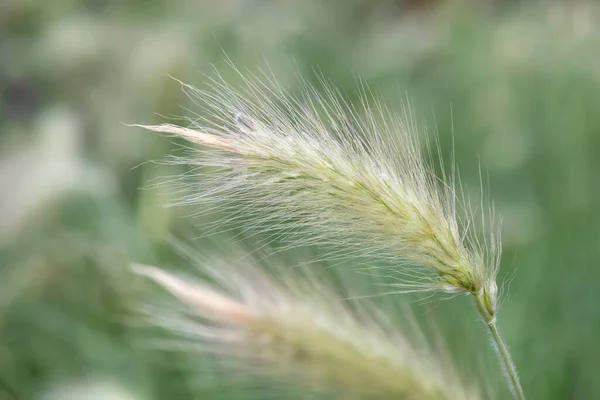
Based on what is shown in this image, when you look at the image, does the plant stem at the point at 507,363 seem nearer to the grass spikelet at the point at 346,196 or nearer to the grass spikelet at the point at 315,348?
the grass spikelet at the point at 346,196

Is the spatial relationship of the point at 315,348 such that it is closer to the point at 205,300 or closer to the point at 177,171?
the point at 205,300

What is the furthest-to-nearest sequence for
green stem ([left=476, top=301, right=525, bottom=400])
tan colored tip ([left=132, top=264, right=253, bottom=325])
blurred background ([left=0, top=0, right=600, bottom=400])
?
blurred background ([left=0, top=0, right=600, bottom=400]) → tan colored tip ([left=132, top=264, right=253, bottom=325]) → green stem ([left=476, top=301, right=525, bottom=400])

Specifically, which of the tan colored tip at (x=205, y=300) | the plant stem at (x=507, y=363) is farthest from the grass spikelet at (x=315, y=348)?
the plant stem at (x=507, y=363)

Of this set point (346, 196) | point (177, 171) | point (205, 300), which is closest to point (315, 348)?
point (205, 300)

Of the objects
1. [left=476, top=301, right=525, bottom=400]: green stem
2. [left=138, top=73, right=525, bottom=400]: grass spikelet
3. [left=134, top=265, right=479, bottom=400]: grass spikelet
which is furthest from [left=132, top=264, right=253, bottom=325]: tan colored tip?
[left=476, top=301, right=525, bottom=400]: green stem

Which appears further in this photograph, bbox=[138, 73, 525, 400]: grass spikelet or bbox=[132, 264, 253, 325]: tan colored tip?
bbox=[132, 264, 253, 325]: tan colored tip

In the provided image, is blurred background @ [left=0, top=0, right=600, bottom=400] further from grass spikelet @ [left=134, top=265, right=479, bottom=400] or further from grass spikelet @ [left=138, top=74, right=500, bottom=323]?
grass spikelet @ [left=138, top=74, right=500, bottom=323]

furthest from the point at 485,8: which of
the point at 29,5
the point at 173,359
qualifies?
the point at 173,359

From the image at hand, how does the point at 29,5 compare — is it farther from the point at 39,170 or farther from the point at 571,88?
the point at 571,88

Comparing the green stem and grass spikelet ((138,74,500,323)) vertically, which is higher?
grass spikelet ((138,74,500,323))
